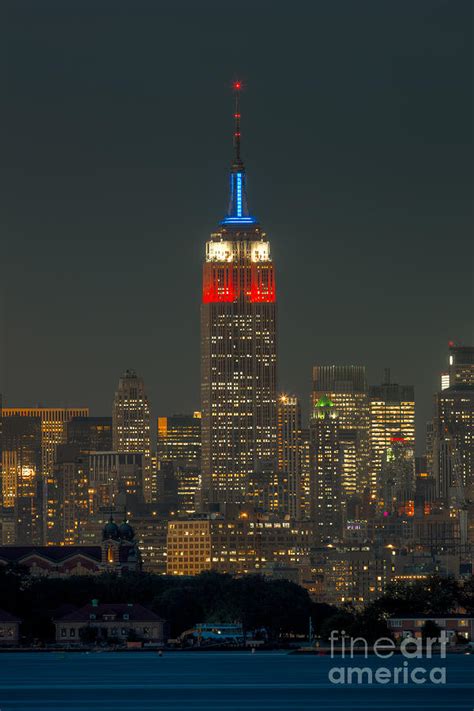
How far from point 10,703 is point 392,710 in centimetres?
2267

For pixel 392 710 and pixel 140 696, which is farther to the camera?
pixel 140 696

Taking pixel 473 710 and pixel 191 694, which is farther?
pixel 191 694

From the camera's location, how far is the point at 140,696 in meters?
198

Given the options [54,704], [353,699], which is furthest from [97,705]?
[353,699]

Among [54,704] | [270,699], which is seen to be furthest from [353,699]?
[54,704]

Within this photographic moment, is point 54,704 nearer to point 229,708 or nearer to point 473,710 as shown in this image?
point 229,708

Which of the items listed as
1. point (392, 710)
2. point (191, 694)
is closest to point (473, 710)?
point (392, 710)

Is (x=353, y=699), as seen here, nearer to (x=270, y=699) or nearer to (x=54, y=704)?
(x=270, y=699)

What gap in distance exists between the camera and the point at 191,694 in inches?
7849

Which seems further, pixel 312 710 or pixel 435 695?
pixel 435 695

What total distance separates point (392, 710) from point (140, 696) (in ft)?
62.6

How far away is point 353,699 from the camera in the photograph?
196125mm

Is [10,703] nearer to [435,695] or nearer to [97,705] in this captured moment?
[97,705]

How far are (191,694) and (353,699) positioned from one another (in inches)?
405
